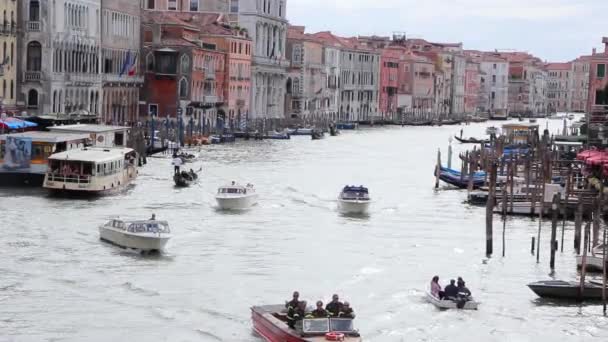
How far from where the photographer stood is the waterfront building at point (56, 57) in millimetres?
40875

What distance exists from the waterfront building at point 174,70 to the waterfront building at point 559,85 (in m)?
81.0

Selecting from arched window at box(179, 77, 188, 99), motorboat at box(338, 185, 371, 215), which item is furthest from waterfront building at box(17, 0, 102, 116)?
motorboat at box(338, 185, 371, 215)

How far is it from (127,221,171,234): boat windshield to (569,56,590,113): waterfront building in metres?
108

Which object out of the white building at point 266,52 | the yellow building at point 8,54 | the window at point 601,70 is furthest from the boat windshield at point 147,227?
the white building at point 266,52

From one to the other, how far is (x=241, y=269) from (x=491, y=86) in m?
92.7

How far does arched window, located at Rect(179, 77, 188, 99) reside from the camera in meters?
51.8

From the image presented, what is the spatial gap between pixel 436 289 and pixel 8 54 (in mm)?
23126

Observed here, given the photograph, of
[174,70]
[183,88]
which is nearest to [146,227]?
[174,70]

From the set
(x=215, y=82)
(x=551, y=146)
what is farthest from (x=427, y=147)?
(x=551, y=146)

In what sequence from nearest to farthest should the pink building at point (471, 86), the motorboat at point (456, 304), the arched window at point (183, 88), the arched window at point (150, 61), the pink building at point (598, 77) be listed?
1. the motorboat at point (456, 304)
2. the pink building at point (598, 77)
3. the arched window at point (183, 88)
4. the arched window at point (150, 61)
5. the pink building at point (471, 86)

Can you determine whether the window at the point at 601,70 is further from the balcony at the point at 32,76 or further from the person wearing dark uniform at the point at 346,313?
the person wearing dark uniform at the point at 346,313

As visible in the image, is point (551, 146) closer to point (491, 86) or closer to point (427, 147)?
point (427, 147)

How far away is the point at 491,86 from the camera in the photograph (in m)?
111

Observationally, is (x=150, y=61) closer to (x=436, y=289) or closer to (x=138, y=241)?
(x=138, y=241)
